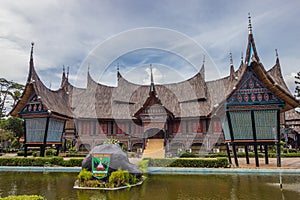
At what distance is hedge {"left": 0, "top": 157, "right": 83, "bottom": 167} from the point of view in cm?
1603

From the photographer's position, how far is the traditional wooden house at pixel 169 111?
47.7ft

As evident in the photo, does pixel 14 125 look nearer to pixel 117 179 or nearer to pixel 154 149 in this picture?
pixel 154 149

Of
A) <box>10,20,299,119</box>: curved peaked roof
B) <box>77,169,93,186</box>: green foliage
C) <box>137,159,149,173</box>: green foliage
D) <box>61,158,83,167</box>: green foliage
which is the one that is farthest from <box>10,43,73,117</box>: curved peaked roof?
<box>77,169,93,186</box>: green foliage

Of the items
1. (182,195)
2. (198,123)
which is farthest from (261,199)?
(198,123)

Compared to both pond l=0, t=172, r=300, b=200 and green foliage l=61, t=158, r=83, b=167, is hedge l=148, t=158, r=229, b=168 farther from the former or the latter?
green foliage l=61, t=158, r=83, b=167

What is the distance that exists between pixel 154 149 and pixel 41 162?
9351mm

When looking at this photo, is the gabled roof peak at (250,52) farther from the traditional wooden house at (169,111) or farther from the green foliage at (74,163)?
the green foliage at (74,163)

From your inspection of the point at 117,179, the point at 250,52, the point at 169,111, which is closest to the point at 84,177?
the point at 117,179

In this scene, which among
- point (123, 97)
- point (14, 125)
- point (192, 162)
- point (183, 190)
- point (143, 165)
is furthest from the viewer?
point (14, 125)

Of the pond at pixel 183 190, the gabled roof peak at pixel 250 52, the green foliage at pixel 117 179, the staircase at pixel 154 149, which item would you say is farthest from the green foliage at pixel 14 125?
the gabled roof peak at pixel 250 52

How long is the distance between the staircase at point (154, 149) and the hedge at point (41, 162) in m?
5.87

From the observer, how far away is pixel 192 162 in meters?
15.0

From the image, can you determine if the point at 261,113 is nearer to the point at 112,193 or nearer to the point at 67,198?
the point at 112,193

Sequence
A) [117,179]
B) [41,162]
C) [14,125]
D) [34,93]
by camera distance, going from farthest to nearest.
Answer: [14,125] → [34,93] → [41,162] → [117,179]
